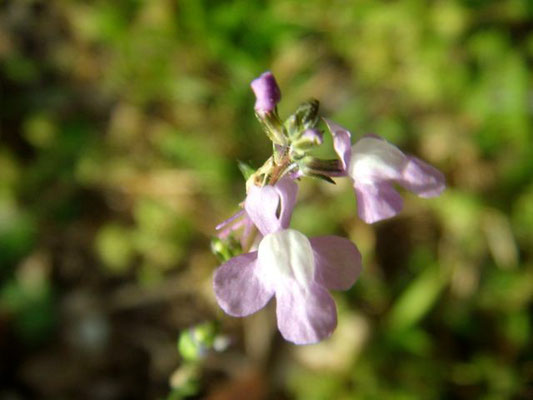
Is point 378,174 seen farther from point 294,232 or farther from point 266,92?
point 266,92

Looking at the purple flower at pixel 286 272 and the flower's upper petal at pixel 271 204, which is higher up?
the flower's upper petal at pixel 271 204

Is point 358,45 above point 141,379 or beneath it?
above

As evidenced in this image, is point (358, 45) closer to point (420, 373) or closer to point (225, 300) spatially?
point (420, 373)

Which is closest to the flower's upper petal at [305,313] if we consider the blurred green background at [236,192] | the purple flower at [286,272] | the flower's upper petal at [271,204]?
the purple flower at [286,272]

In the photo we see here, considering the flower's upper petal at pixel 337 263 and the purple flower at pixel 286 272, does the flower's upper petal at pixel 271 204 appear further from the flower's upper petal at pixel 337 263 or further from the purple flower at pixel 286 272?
the flower's upper petal at pixel 337 263

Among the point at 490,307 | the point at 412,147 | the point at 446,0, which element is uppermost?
the point at 446,0

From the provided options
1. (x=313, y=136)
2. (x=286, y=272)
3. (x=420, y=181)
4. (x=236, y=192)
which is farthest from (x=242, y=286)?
(x=236, y=192)

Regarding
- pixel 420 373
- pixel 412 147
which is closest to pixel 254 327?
pixel 420 373
